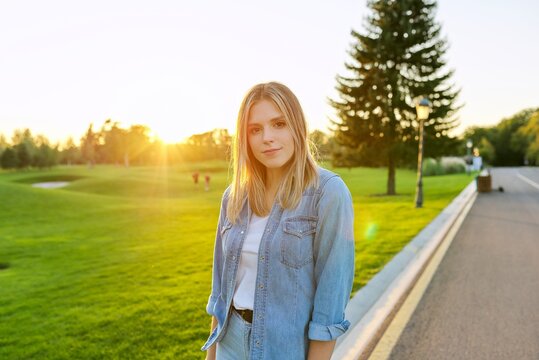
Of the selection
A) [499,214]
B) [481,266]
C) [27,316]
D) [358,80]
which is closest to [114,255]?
[27,316]

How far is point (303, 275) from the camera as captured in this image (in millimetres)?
1862

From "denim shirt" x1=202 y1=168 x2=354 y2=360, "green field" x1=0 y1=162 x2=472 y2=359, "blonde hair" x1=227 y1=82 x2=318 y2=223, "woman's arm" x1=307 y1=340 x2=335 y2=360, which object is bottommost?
"green field" x1=0 y1=162 x2=472 y2=359

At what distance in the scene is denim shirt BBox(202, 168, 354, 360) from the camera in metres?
1.80

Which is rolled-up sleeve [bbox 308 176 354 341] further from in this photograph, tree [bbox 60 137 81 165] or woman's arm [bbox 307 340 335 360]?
tree [bbox 60 137 81 165]

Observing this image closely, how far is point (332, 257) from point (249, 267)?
0.40m

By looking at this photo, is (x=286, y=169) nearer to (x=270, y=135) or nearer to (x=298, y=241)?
(x=270, y=135)

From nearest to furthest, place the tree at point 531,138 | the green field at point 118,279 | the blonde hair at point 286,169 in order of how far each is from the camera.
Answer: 1. the blonde hair at point 286,169
2. the green field at point 118,279
3. the tree at point 531,138

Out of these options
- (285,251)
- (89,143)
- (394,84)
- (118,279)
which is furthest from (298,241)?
(89,143)

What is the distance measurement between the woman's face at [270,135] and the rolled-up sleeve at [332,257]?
0.86ft

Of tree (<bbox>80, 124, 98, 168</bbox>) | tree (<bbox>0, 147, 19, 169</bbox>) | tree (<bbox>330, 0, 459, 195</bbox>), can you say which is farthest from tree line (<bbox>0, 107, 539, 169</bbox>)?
tree (<bbox>330, 0, 459, 195</bbox>)

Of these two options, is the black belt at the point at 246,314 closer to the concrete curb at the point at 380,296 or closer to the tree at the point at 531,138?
the concrete curb at the point at 380,296

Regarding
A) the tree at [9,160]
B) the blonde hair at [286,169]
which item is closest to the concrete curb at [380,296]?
the blonde hair at [286,169]

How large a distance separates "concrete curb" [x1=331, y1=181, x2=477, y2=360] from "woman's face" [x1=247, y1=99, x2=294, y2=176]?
2.73 m

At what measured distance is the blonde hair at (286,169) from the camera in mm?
1910
